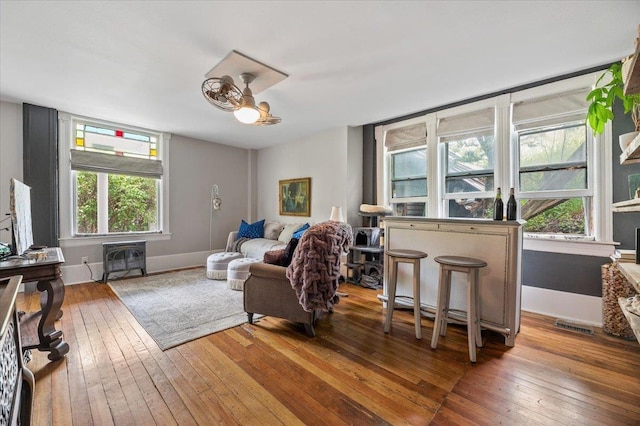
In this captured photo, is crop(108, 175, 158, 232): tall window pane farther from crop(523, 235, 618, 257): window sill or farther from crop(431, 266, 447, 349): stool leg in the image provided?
crop(523, 235, 618, 257): window sill

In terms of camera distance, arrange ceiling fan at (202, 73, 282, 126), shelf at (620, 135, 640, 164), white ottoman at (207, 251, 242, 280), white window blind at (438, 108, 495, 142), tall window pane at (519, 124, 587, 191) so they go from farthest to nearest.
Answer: white ottoman at (207, 251, 242, 280) < white window blind at (438, 108, 495, 142) < tall window pane at (519, 124, 587, 191) < ceiling fan at (202, 73, 282, 126) < shelf at (620, 135, 640, 164)

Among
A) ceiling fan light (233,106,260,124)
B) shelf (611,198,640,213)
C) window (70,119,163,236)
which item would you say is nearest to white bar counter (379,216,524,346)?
shelf (611,198,640,213)

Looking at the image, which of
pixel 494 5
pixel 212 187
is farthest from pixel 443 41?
pixel 212 187

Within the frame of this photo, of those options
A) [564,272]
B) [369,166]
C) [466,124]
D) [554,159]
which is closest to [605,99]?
[554,159]

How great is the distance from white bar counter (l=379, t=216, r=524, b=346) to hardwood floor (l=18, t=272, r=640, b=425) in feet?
0.83

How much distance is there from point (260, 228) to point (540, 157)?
4.70 meters

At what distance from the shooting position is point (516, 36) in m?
2.21

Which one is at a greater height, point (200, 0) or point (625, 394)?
point (200, 0)

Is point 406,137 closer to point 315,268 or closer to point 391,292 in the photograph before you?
point 391,292

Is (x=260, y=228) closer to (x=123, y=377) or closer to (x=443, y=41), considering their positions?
(x=123, y=377)

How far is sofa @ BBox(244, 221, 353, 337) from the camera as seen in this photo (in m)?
2.35

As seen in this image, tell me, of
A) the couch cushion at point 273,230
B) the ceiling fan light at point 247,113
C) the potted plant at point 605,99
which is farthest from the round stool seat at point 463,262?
the couch cushion at point 273,230

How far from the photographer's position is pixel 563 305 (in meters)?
2.92

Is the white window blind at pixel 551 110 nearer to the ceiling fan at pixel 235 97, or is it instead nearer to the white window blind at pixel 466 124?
the white window blind at pixel 466 124
